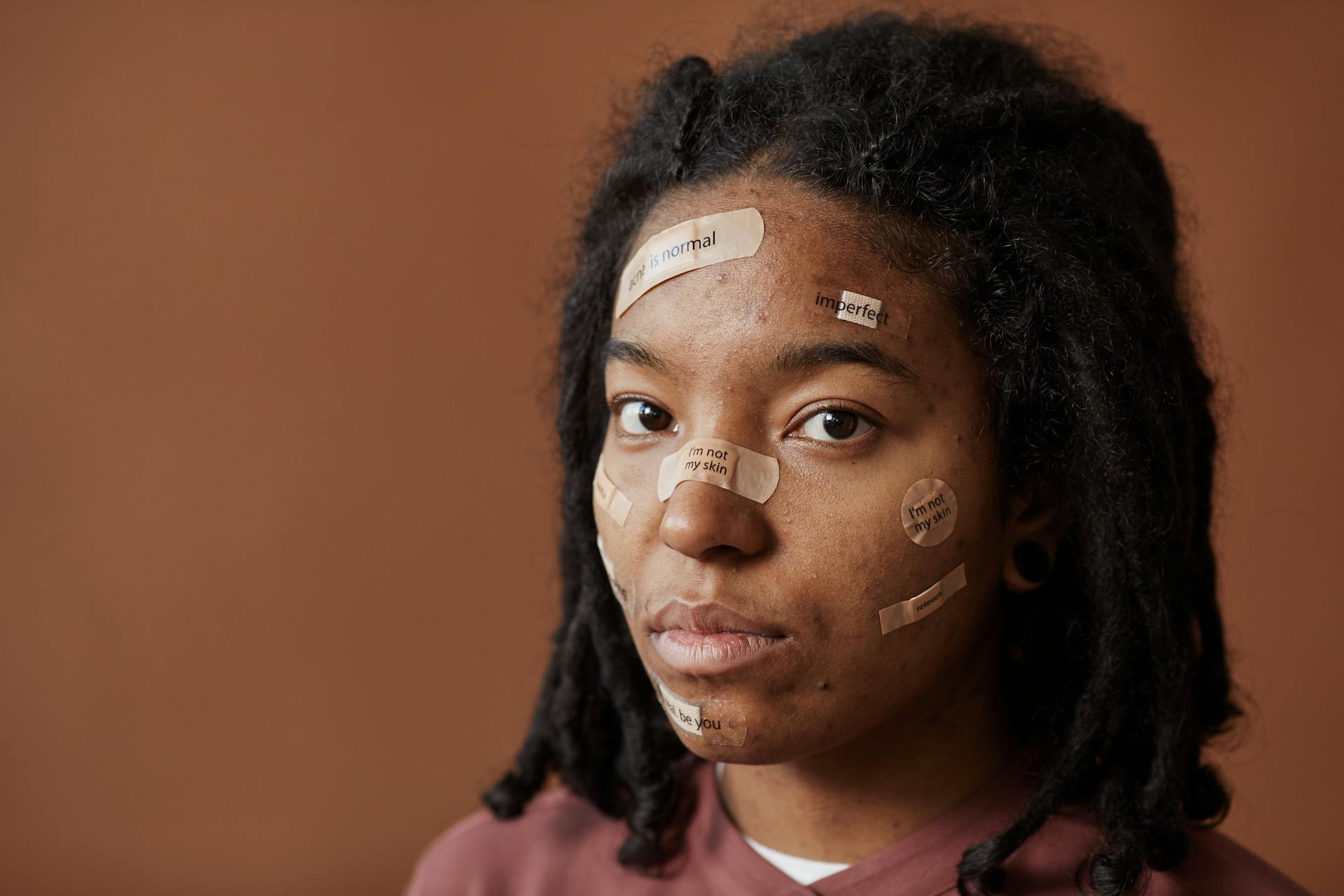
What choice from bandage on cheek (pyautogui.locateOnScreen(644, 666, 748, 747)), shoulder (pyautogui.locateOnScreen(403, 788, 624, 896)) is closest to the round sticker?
bandage on cheek (pyautogui.locateOnScreen(644, 666, 748, 747))

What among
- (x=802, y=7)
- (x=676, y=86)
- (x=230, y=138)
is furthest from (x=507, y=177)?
(x=676, y=86)

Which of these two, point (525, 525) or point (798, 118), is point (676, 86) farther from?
point (525, 525)

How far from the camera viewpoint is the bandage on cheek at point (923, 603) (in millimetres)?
1257

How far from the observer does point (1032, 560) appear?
140cm

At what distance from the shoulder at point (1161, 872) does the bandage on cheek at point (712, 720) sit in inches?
12.5

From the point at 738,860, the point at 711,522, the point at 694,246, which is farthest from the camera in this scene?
the point at 738,860

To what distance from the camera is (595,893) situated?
59.7 inches

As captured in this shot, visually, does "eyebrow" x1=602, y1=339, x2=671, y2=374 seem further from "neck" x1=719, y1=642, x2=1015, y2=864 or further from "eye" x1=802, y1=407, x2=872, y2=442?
"neck" x1=719, y1=642, x2=1015, y2=864

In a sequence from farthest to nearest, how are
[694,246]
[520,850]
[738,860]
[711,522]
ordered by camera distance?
[520,850] < [738,860] < [694,246] < [711,522]

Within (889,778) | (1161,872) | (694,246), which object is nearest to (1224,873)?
(1161,872)

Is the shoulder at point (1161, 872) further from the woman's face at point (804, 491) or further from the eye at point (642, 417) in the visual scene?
the eye at point (642, 417)

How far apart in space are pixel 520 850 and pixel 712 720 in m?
0.43

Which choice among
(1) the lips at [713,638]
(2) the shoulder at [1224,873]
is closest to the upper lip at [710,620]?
(1) the lips at [713,638]

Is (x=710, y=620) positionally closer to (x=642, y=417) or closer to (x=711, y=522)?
(x=711, y=522)
